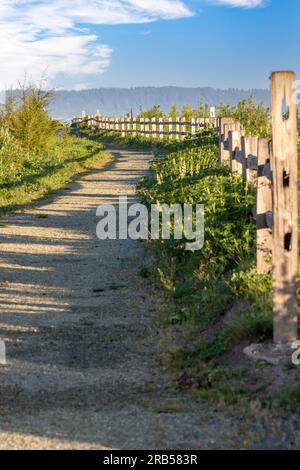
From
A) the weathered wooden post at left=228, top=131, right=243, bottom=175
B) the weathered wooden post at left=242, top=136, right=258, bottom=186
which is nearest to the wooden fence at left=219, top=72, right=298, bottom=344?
the weathered wooden post at left=242, top=136, right=258, bottom=186

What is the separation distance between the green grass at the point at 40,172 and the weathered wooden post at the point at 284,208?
1099 cm

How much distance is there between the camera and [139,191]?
1844 centimetres

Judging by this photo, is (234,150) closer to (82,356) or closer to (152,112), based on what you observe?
(82,356)

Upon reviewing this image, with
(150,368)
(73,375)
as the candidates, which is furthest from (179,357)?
(73,375)

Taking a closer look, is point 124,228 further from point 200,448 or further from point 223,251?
point 200,448

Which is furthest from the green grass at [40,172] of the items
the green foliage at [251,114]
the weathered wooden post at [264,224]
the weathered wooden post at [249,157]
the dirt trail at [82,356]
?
the weathered wooden post at [264,224]

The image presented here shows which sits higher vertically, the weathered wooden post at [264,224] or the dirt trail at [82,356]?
the weathered wooden post at [264,224]

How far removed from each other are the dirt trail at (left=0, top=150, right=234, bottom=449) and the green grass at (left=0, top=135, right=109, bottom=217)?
224 inches

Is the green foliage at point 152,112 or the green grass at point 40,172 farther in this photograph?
the green foliage at point 152,112

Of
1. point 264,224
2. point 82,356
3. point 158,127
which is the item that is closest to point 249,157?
point 264,224

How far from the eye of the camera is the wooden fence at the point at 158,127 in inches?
1667

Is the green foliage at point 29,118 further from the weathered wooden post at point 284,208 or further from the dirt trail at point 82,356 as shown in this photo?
the weathered wooden post at point 284,208

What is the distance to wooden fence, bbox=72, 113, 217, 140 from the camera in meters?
42.3

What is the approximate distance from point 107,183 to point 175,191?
9383 millimetres
